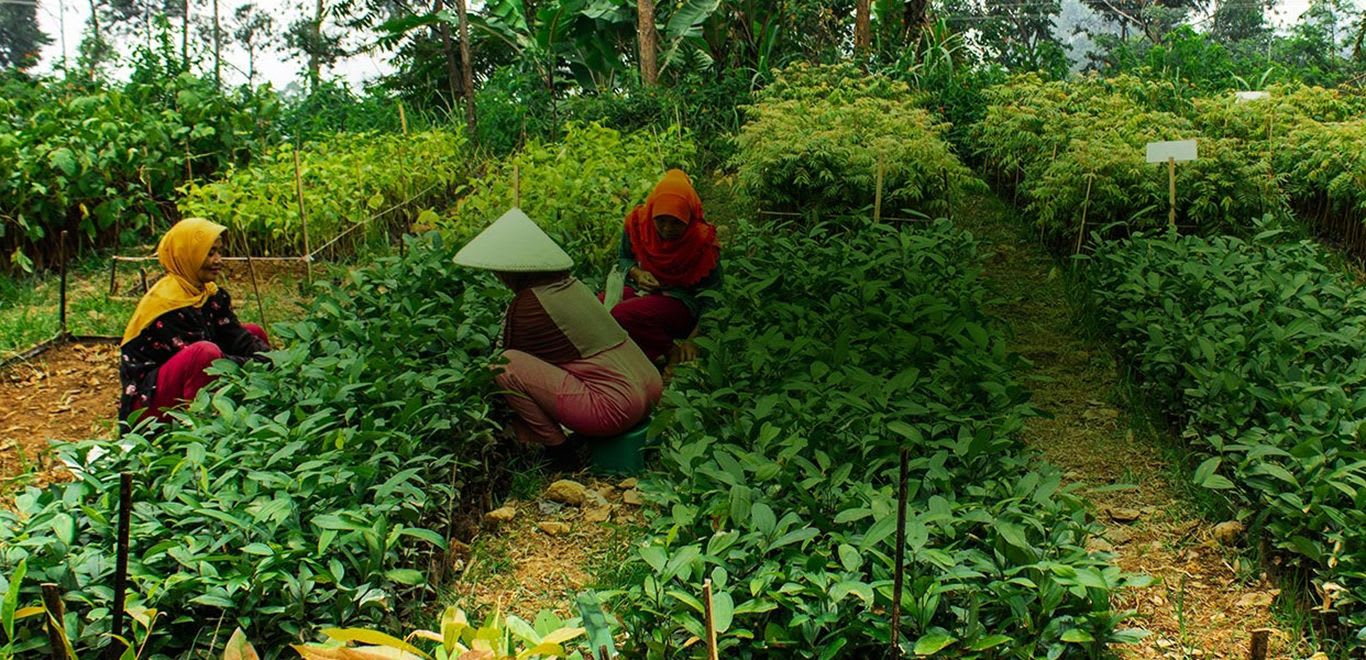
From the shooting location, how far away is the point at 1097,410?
4508 millimetres

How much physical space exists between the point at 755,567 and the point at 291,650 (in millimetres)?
981

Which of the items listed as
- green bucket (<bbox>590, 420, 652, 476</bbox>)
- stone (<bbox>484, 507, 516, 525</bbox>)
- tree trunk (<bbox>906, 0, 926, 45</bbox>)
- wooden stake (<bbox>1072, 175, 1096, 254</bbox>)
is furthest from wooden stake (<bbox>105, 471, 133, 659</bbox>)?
tree trunk (<bbox>906, 0, 926, 45</bbox>)

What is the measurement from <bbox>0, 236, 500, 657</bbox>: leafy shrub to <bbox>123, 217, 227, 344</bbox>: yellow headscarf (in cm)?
63

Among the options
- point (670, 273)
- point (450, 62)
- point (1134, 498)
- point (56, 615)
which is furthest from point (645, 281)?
point (450, 62)

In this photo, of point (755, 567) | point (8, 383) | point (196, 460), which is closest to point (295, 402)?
point (196, 460)

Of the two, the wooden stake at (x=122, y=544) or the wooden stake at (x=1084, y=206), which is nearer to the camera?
the wooden stake at (x=122, y=544)

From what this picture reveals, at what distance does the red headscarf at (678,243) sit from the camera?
4770 mm

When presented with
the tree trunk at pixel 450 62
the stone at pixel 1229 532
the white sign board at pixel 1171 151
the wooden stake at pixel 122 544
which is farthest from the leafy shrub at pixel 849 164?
the tree trunk at pixel 450 62

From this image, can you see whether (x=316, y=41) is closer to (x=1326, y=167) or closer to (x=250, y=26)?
(x=250, y=26)

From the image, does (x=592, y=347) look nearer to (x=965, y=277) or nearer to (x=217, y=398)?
(x=217, y=398)

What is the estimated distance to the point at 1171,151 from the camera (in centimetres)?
541

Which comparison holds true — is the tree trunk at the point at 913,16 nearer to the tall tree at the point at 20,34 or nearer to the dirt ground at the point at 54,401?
the tall tree at the point at 20,34

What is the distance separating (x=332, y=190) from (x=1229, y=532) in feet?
16.5

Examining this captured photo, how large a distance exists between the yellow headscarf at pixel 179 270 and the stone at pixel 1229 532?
3.43 meters
